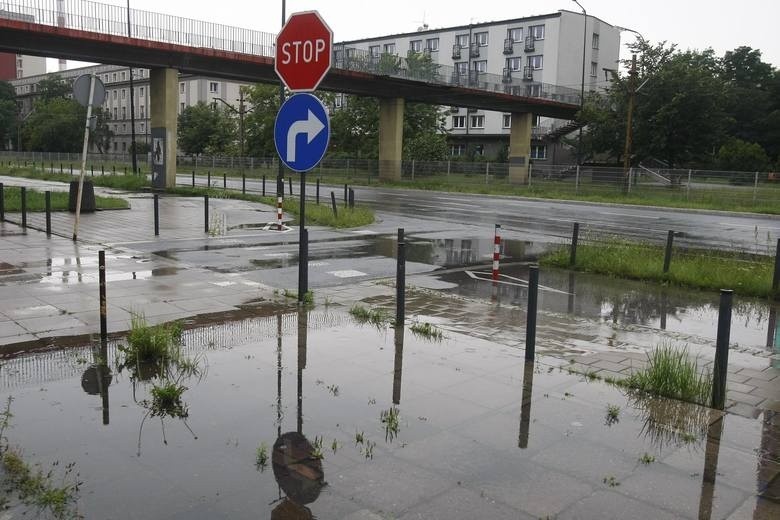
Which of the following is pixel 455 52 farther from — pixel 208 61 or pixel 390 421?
pixel 390 421

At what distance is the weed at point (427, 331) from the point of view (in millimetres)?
7691

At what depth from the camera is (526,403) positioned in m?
5.57

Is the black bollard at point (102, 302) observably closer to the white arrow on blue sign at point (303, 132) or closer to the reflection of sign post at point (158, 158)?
the white arrow on blue sign at point (303, 132)

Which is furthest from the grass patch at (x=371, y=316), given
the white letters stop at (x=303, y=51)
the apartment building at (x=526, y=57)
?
the apartment building at (x=526, y=57)

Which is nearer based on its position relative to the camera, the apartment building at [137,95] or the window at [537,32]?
the window at [537,32]

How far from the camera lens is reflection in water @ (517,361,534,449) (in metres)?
4.86

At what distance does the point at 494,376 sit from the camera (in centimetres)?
628

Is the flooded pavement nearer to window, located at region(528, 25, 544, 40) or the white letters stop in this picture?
the white letters stop

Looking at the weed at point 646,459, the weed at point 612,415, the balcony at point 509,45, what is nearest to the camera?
the weed at point 646,459

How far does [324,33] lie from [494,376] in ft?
14.7

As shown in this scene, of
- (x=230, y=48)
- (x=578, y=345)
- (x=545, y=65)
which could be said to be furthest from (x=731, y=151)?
(x=578, y=345)

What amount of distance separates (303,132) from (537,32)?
82.0 m


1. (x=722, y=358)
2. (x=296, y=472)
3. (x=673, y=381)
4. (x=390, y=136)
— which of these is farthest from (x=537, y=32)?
(x=296, y=472)

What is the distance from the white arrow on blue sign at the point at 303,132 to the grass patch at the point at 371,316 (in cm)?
181
